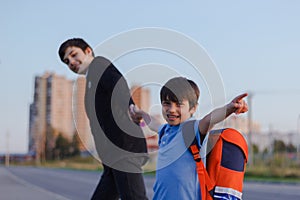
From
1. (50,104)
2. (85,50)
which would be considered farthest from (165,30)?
(50,104)

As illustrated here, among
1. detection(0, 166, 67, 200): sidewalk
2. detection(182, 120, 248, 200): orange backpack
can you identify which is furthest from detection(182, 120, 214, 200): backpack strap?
detection(0, 166, 67, 200): sidewalk

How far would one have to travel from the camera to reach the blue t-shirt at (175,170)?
294 centimetres

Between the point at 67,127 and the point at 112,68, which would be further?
the point at 67,127

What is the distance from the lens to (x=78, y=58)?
398cm

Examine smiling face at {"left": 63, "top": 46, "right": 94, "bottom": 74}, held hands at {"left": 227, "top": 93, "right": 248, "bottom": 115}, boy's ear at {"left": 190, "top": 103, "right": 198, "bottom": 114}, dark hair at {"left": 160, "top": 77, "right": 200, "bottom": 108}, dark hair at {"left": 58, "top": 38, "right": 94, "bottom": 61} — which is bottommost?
boy's ear at {"left": 190, "top": 103, "right": 198, "bottom": 114}

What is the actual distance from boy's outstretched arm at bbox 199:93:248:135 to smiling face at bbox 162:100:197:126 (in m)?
0.16

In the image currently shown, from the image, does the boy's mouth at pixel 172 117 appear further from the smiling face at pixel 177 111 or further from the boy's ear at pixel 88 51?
the boy's ear at pixel 88 51

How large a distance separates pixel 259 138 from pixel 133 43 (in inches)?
1781

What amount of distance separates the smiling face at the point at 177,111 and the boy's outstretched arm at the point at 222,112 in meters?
0.16

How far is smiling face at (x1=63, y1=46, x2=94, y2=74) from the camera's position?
398 centimetres

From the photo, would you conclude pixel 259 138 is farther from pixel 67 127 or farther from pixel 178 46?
pixel 67 127

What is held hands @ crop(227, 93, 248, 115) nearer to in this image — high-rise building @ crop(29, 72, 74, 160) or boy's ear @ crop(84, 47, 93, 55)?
boy's ear @ crop(84, 47, 93, 55)

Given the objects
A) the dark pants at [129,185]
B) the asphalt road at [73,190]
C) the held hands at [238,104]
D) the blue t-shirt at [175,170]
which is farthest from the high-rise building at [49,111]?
the held hands at [238,104]

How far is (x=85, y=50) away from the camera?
400cm
